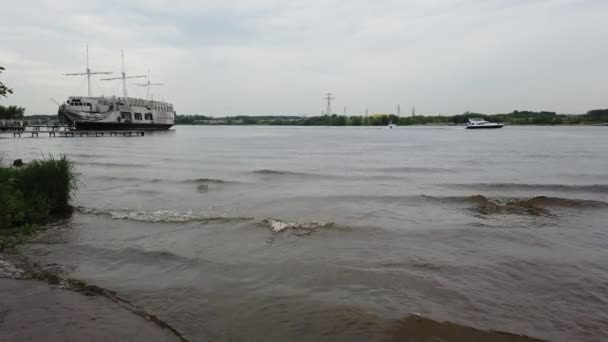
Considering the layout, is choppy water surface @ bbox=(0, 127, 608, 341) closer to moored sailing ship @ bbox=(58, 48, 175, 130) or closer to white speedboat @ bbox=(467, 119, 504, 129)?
moored sailing ship @ bbox=(58, 48, 175, 130)

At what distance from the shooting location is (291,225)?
39.7 ft

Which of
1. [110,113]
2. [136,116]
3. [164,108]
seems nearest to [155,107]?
[164,108]

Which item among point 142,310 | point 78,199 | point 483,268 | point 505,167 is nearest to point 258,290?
point 142,310

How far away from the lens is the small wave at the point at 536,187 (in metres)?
19.3

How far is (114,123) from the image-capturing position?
95562 millimetres

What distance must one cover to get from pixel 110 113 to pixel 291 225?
9543 centimetres

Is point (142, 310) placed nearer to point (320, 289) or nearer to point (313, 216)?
point (320, 289)

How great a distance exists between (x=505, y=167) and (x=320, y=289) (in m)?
26.1

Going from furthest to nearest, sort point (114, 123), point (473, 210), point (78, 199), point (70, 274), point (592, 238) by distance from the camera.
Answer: point (114, 123), point (78, 199), point (473, 210), point (592, 238), point (70, 274)

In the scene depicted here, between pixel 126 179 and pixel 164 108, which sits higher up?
pixel 164 108

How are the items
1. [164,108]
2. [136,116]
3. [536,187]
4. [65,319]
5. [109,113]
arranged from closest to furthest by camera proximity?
[65,319] → [536,187] → [109,113] → [136,116] → [164,108]

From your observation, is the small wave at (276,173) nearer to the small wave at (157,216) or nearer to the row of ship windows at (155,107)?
the small wave at (157,216)

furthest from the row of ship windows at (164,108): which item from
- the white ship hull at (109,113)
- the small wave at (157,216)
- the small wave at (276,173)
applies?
the small wave at (157,216)

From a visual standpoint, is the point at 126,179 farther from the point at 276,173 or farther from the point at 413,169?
the point at 413,169
